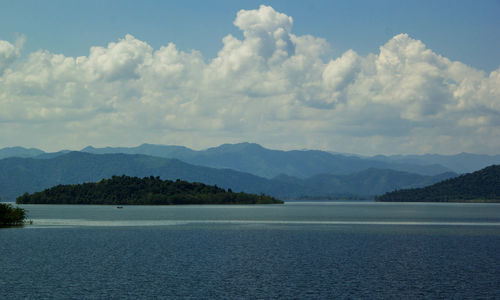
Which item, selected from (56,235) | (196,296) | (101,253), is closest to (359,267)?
(196,296)

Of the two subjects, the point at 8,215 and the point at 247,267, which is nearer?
the point at 247,267

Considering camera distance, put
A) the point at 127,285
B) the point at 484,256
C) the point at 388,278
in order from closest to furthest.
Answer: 1. the point at 127,285
2. the point at 388,278
3. the point at 484,256

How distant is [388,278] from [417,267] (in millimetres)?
12202

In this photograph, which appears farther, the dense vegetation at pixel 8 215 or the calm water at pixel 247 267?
the dense vegetation at pixel 8 215

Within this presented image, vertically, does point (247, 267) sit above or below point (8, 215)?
below

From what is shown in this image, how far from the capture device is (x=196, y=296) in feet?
196

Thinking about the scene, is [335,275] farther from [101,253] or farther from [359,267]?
[101,253]

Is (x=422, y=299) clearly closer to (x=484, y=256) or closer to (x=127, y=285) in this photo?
(x=127, y=285)

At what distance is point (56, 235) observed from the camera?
13475 cm

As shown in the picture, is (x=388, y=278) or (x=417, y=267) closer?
(x=388, y=278)

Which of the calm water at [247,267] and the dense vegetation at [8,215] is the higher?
the dense vegetation at [8,215]

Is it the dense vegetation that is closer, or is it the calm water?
→ the calm water

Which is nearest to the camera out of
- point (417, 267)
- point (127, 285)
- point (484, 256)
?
point (127, 285)

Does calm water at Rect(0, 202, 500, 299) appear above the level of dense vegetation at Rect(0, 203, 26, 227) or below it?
below
